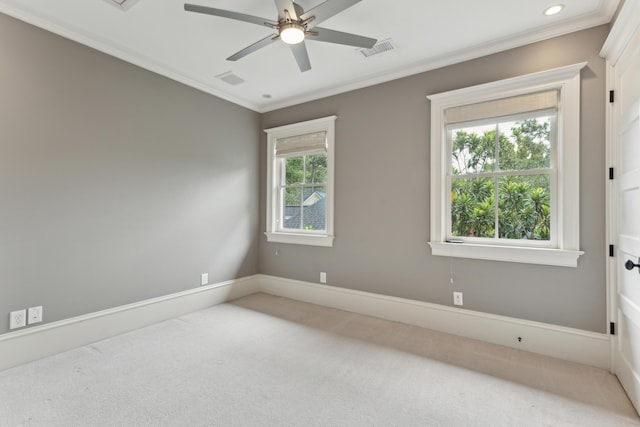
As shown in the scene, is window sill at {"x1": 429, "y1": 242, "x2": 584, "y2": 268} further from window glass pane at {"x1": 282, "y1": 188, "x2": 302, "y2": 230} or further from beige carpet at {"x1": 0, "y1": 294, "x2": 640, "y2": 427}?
window glass pane at {"x1": 282, "y1": 188, "x2": 302, "y2": 230}

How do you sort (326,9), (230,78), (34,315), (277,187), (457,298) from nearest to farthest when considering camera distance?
(326,9) → (34,315) → (457,298) → (230,78) → (277,187)

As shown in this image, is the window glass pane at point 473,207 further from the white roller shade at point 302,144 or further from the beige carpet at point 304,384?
the white roller shade at point 302,144

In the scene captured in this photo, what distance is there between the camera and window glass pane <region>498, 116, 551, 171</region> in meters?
2.56

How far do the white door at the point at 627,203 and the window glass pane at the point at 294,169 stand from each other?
10.1 ft

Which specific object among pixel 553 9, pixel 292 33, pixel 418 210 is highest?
pixel 553 9

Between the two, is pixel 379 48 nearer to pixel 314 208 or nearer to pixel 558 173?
pixel 558 173

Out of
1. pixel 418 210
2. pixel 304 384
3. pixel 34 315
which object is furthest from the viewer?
pixel 418 210

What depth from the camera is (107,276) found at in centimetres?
274

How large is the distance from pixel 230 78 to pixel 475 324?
3.62 m

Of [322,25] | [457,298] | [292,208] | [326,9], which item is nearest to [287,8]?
[326,9]

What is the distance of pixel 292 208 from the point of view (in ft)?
13.8

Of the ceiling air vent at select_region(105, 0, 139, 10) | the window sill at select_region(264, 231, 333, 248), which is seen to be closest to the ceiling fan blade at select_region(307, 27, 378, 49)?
the ceiling air vent at select_region(105, 0, 139, 10)

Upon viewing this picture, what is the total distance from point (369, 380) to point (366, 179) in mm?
2056

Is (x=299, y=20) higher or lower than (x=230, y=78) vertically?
lower
